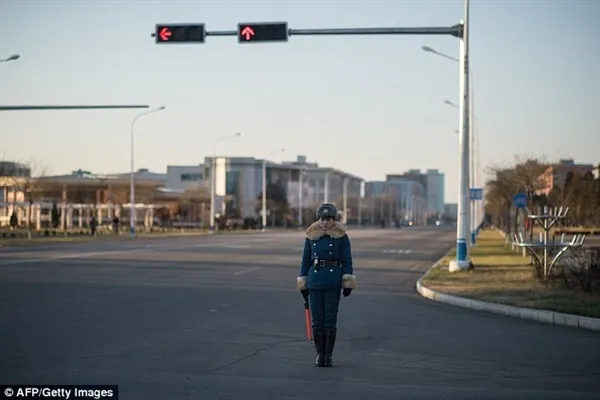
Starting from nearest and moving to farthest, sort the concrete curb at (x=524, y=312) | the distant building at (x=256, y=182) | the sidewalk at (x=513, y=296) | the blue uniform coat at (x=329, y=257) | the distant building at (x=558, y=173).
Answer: the blue uniform coat at (x=329, y=257) → the concrete curb at (x=524, y=312) → the sidewalk at (x=513, y=296) → the distant building at (x=558, y=173) → the distant building at (x=256, y=182)

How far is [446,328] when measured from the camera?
12227 mm

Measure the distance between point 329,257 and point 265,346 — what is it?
2.16 m

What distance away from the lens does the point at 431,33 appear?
64.6 feet

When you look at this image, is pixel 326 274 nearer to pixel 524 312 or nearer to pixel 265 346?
pixel 265 346

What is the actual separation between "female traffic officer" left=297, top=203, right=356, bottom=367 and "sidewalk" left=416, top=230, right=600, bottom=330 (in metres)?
5.59

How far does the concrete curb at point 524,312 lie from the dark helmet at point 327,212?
5799 millimetres

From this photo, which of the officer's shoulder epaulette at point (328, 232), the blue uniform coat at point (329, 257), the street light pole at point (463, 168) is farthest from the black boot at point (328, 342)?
the street light pole at point (463, 168)

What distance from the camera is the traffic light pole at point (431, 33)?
17.8m

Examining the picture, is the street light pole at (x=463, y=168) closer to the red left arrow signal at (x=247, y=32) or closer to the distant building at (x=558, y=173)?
the red left arrow signal at (x=247, y=32)

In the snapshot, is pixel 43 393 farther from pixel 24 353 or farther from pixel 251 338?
pixel 251 338

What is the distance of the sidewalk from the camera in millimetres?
13163

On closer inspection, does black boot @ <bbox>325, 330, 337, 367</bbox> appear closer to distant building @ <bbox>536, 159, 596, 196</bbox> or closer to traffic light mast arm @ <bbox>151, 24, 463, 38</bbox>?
traffic light mast arm @ <bbox>151, 24, 463, 38</bbox>

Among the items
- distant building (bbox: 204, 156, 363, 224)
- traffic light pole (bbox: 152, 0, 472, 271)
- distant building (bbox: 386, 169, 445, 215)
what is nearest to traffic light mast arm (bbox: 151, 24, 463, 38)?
traffic light pole (bbox: 152, 0, 472, 271)

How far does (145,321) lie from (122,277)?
28.3ft
